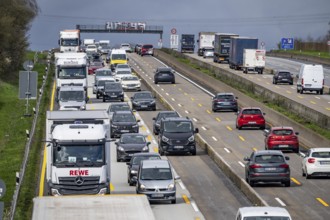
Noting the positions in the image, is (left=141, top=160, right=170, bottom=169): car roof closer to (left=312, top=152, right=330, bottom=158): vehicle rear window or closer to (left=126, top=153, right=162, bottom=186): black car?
(left=126, top=153, right=162, bottom=186): black car

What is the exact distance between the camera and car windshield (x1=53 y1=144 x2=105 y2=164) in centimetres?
3353

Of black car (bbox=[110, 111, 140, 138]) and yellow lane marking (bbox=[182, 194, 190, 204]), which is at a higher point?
black car (bbox=[110, 111, 140, 138])

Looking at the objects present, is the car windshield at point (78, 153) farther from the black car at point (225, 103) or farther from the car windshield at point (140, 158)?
the black car at point (225, 103)

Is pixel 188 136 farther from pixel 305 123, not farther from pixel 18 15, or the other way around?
pixel 18 15

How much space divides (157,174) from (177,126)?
1491 centimetres

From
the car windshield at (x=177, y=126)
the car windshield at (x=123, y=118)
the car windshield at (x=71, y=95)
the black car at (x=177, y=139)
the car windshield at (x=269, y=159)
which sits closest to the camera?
the car windshield at (x=269, y=159)

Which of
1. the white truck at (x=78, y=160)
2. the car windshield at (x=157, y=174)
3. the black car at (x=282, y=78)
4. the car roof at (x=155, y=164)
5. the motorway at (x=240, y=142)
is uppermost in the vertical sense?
the white truck at (x=78, y=160)

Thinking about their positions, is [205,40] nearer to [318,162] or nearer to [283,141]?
[283,141]

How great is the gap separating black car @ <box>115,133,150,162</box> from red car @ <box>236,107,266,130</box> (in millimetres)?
13778

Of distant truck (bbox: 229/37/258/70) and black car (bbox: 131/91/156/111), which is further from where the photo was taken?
distant truck (bbox: 229/37/258/70)

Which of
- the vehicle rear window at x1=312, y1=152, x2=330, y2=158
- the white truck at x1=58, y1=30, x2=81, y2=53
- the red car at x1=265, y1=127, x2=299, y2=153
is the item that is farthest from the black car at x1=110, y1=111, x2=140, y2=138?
the white truck at x1=58, y1=30, x2=81, y2=53

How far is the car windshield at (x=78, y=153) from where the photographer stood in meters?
33.5

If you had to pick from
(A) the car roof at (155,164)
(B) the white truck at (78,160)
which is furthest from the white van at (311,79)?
(B) the white truck at (78,160)

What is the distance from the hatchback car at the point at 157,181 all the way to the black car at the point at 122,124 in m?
19.1
